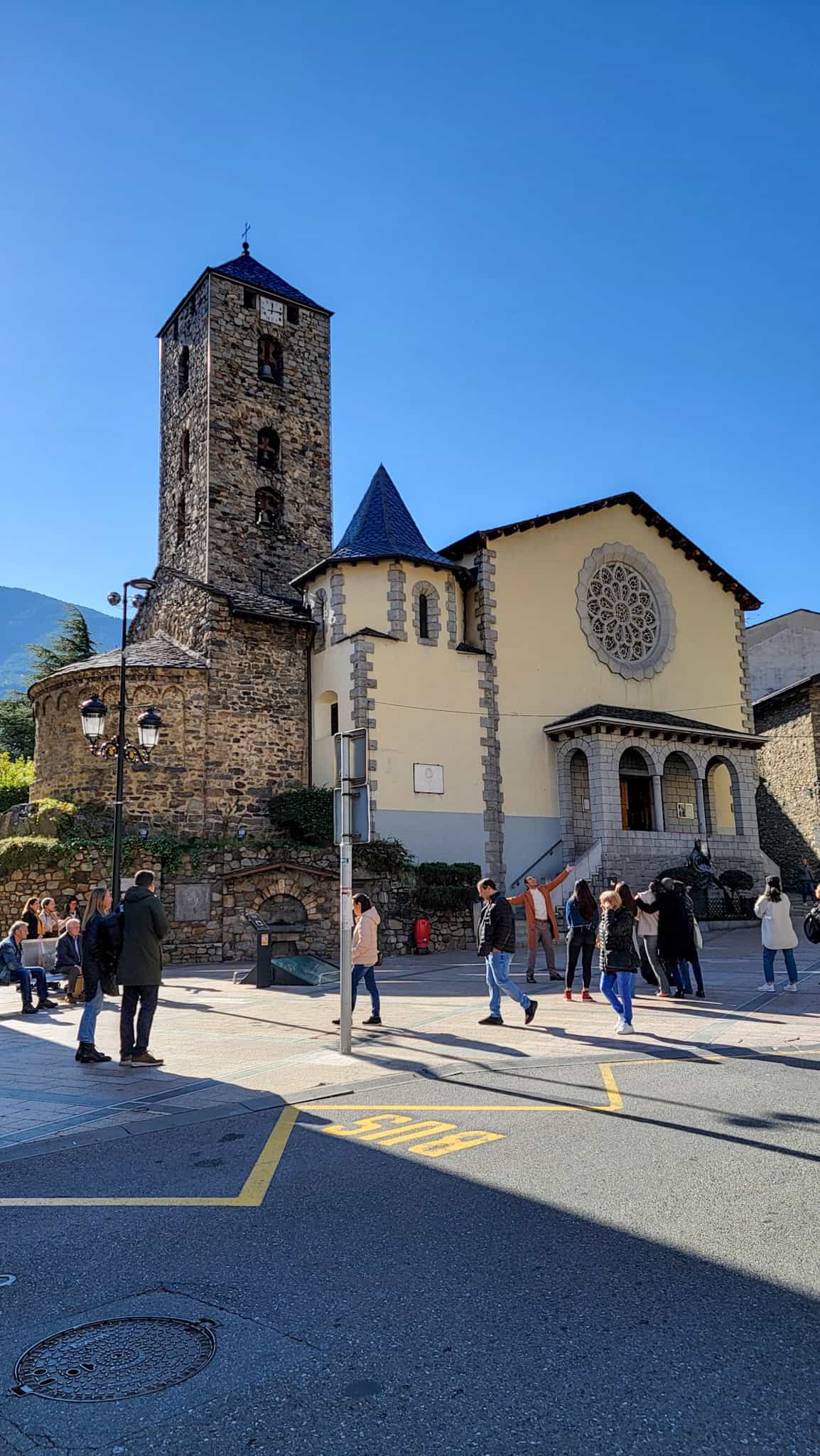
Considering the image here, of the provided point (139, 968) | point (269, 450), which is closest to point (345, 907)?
point (139, 968)

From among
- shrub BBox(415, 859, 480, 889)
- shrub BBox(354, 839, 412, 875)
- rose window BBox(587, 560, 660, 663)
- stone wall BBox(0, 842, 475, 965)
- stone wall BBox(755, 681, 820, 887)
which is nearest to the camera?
stone wall BBox(0, 842, 475, 965)

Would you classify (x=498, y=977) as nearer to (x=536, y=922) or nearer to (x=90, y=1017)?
(x=536, y=922)

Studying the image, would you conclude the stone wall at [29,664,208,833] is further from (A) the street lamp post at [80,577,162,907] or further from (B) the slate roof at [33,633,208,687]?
(A) the street lamp post at [80,577,162,907]

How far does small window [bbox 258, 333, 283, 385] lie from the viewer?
112 ft

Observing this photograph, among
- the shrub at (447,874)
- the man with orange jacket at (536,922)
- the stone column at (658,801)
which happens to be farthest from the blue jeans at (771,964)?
the stone column at (658,801)

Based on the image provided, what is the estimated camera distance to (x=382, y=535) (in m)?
28.5

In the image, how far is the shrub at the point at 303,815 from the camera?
25.8 m

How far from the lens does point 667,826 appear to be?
30391 mm

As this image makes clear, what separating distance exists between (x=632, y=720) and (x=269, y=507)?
1391cm

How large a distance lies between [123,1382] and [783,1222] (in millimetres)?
2959

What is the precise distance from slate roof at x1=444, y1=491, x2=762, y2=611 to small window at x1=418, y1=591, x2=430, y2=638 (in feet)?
7.70

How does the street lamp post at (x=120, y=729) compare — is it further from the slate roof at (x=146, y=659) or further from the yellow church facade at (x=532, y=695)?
the yellow church facade at (x=532, y=695)

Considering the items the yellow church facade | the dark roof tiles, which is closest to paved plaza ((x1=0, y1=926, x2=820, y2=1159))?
the yellow church facade

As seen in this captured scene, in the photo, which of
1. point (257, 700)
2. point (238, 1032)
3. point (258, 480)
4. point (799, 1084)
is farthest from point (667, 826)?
point (799, 1084)
